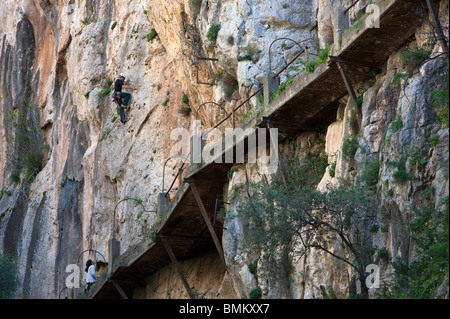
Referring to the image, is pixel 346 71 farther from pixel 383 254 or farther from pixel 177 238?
pixel 177 238

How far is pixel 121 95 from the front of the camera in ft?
118

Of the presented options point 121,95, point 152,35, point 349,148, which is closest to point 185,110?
point 121,95

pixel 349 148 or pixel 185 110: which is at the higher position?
pixel 185 110

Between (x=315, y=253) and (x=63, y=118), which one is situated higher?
(x=63, y=118)

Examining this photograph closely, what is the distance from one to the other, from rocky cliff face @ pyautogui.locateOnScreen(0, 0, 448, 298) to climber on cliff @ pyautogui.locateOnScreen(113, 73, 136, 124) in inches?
16.8

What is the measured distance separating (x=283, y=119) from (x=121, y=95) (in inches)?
575

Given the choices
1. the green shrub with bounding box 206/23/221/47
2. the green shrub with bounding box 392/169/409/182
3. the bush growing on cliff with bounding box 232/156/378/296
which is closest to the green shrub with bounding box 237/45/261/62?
the green shrub with bounding box 206/23/221/47

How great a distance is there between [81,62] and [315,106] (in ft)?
72.9

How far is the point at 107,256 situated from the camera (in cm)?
3406

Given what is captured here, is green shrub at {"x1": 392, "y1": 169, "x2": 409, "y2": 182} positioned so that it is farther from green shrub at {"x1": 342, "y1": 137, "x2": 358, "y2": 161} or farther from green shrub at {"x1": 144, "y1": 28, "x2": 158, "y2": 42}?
green shrub at {"x1": 144, "y1": 28, "x2": 158, "y2": 42}

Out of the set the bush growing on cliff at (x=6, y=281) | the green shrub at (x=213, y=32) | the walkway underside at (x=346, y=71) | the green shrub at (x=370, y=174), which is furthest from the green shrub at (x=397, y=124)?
the bush growing on cliff at (x=6, y=281)

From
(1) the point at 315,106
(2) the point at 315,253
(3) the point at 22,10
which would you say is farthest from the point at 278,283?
(3) the point at 22,10

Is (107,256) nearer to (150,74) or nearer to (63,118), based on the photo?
(150,74)

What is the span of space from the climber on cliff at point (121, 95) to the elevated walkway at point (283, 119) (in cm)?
840
